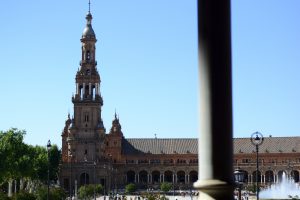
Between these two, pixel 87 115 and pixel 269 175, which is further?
pixel 269 175

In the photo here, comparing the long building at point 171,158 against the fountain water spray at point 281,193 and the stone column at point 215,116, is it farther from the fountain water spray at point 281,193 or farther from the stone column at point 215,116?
the stone column at point 215,116

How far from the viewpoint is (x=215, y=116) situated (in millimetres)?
8922

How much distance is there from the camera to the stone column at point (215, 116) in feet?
29.2

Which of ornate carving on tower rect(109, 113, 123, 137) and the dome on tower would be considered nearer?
the dome on tower

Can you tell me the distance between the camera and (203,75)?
8961mm

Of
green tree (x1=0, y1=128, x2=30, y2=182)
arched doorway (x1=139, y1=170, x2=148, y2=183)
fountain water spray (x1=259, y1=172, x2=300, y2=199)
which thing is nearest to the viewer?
fountain water spray (x1=259, y1=172, x2=300, y2=199)

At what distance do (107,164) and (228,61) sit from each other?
5607 inches

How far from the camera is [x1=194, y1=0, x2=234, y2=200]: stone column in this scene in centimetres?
889

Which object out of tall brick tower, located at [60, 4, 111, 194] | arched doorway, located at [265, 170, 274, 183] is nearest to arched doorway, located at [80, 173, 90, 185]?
tall brick tower, located at [60, 4, 111, 194]

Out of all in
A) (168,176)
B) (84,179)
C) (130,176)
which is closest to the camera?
(84,179)

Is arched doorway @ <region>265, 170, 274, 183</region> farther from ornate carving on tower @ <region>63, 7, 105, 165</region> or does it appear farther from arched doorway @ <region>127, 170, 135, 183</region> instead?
ornate carving on tower @ <region>63, 7, 105, 165</region>

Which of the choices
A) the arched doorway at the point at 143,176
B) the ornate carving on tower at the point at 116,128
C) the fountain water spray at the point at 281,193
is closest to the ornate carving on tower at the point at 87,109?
the ornate carving on tower at the point at 116,128

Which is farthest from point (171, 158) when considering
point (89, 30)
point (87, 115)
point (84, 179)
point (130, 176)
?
point (89, 30)

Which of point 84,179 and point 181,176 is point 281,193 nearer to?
point 84,179
